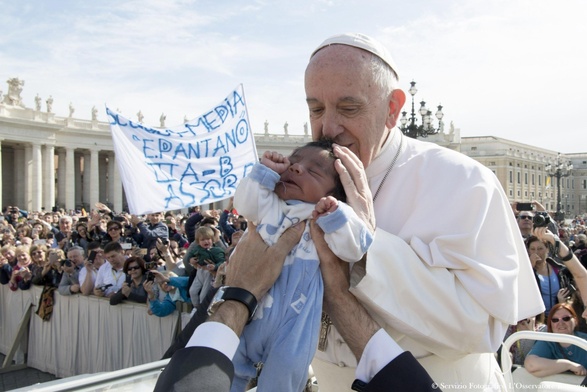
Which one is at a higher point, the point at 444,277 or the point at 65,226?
the point at 444,277

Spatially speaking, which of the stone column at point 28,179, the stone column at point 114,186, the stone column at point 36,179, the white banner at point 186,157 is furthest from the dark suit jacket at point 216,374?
the stone column at point 114,186

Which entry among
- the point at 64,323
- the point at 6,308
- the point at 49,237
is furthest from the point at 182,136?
the point at 49,237

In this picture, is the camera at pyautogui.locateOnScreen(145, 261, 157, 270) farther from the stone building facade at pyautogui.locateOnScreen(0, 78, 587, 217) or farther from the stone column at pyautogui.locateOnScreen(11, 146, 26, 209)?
the stone column at pyautogui.locateOnScreen(11, 146, 26, 209)

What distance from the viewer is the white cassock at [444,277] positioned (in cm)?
127

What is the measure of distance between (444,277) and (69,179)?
57799 millimetres

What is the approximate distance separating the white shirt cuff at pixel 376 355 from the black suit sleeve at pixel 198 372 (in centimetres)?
32

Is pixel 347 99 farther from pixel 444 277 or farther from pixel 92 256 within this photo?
pixel 92 256

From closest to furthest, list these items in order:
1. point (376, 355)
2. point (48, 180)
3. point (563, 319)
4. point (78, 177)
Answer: point (376, 355) → point (563, 319) → point (48, 180) → point (78, 177)

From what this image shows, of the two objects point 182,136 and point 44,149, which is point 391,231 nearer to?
point 182,136

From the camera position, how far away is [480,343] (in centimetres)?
129

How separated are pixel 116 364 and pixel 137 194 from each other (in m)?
2.16

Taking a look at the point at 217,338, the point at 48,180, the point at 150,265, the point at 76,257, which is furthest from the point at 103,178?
the point at 217,338

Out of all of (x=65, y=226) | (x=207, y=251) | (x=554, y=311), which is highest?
(x=207, y=251)

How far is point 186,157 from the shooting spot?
7.60 meters
